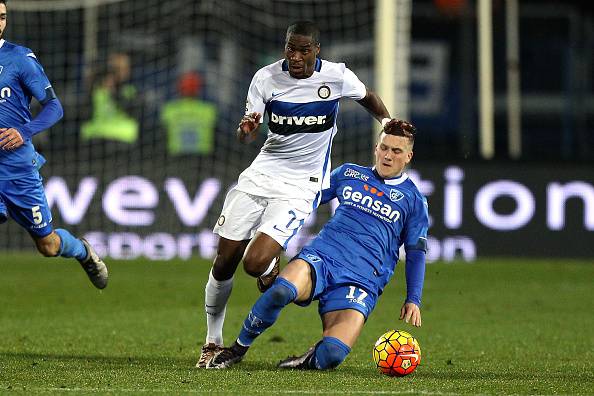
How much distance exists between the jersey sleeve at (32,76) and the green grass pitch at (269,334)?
161cm

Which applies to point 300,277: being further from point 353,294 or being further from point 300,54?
point 300,54

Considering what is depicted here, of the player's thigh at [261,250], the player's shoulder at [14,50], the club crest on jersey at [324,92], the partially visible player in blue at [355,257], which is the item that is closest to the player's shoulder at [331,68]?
the club crest on jersey at [324,92]

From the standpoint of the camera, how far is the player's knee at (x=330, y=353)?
7.38 m

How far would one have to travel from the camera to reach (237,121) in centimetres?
1911

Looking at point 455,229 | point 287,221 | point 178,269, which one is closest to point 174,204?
point 178,269

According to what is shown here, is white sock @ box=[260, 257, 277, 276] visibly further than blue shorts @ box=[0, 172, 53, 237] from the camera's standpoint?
No

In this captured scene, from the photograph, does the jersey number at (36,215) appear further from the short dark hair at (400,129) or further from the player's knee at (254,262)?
the short dark hair at (400,129)

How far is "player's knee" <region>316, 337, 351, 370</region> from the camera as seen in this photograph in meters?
7.38

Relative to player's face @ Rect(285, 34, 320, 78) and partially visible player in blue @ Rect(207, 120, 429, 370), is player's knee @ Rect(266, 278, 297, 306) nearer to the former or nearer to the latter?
partially visible player in blue @ Rect(207, 120, 429, 370)

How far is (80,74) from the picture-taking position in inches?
828

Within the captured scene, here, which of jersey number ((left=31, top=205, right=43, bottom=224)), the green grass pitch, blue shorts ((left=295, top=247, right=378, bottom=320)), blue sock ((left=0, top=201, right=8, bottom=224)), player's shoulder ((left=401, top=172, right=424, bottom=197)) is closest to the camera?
Answer: the green grass pitch

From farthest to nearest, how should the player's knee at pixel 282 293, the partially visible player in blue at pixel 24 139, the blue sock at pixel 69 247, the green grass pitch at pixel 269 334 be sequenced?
the blue sock at pixel 69 247 → the partially visible player in blue at pixel 24 139 → the player's knee at pixel 282 293 → the green grass pitch at pixel 269 334

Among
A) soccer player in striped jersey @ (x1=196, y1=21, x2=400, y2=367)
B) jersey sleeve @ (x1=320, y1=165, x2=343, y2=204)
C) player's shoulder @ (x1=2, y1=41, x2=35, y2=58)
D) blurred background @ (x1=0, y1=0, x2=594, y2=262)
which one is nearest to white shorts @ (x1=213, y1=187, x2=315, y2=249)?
soccer player in striped jersey @ (x1=196, y1=21, x2=400, y2=367)

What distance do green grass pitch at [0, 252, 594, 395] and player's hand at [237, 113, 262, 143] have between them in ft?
4.26
